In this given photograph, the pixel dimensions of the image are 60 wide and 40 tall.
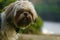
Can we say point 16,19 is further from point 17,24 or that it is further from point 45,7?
point 45,7

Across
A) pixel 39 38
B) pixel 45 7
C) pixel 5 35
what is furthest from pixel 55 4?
pixel 5 35

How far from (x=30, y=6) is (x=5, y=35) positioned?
1.05 m

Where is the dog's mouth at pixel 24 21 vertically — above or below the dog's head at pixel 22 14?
below

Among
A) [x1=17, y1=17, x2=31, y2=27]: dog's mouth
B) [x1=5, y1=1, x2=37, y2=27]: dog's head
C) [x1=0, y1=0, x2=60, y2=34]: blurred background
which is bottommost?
[x1=0, y1=0, x2=60, y2=34]: blurred background

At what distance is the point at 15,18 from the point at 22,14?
0.84 feet

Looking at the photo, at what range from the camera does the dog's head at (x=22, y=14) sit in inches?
232

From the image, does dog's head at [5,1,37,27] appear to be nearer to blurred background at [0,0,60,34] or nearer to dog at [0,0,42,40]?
dog at [0,0,42,40]

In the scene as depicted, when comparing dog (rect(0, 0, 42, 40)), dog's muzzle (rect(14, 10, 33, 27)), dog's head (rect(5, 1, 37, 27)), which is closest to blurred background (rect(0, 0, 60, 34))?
dog (rect(0, 0, 42, 40))

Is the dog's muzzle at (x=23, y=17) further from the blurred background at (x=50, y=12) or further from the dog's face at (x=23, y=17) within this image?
the blurred background at (x=50, y=12)

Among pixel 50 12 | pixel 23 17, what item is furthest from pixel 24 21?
pixel 50 12

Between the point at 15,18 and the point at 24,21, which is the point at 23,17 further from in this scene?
the point at 15,18

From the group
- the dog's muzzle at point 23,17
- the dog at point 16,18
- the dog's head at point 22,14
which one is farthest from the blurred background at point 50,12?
the dog's muzzle at point 23,17

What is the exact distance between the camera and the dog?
5.91 m

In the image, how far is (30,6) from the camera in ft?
19.8
